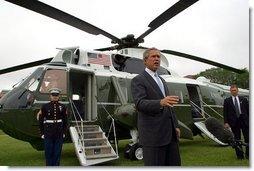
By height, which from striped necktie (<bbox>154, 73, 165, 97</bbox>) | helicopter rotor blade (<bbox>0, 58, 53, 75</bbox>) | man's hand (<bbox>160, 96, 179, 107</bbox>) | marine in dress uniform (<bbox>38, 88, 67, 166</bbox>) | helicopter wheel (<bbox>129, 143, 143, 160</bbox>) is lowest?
helicopter wheel (<bbox>129, 143, 143, 160</bbox>)

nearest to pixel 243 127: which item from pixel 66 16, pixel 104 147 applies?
pixel 104 147

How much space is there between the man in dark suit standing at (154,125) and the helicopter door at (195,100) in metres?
6.15

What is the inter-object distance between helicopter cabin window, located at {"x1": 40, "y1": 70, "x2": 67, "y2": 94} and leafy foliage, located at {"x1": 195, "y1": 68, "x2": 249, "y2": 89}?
2802 mm

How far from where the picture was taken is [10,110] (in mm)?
6273

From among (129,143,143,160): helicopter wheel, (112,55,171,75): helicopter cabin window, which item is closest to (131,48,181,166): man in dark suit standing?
(129,143,143,160): helicopter wheel

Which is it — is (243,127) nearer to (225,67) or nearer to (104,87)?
(225,67)

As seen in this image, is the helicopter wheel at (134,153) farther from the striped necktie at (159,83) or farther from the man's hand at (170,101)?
the man's hand at (170,101)

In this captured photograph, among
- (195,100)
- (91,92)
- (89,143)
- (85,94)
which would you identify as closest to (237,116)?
(89,143)

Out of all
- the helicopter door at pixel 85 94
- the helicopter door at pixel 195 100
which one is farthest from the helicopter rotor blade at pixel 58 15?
the helicopter door at pixel 195 100

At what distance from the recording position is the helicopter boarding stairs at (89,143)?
237 inches

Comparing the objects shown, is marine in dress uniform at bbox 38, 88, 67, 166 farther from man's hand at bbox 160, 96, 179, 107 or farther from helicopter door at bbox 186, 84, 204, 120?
helicopter door at bbox 186, 84, 204, 120

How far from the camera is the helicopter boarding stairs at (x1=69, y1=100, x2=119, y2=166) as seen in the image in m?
6.02

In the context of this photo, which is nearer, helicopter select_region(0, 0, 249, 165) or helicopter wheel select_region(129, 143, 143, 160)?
helicopter select_region(0, 0, 249, 165)

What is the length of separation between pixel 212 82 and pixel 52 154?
15.9ft
